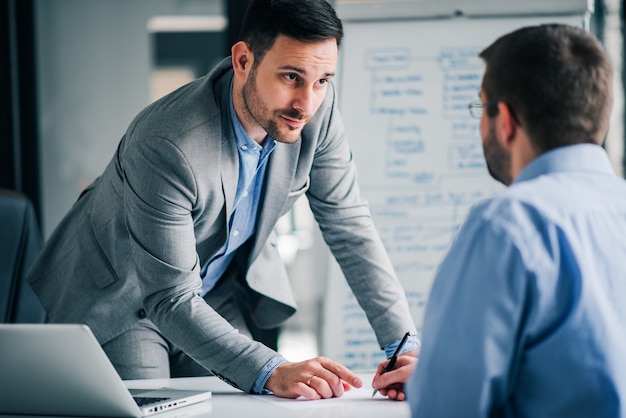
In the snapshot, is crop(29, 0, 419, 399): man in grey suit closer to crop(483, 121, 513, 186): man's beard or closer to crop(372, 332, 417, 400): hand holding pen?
crop(372, 332, 417, 400): hand holding pen

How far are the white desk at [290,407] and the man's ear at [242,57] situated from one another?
0.70 m

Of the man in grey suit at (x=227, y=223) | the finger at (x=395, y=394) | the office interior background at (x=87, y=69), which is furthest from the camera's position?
the office interior background at (x=87, y=69)

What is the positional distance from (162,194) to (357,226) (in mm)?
576

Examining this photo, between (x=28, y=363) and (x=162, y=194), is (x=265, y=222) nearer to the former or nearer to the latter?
(x=162, y=194)

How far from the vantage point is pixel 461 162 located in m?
2.82

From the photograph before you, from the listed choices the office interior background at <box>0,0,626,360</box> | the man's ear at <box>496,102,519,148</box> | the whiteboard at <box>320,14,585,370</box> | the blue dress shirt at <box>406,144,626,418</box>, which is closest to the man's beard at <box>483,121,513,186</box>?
the man's ear at <box>496,102,519,148</box>

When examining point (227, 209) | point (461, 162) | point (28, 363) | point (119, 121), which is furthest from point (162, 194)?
point (119, 121)

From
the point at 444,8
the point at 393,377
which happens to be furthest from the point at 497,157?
the point at 444,8

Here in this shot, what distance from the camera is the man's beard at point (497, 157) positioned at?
1.12m

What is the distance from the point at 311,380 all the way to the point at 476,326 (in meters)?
0.58

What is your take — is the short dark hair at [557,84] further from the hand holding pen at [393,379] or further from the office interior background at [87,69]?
the office interior background at [87,69]

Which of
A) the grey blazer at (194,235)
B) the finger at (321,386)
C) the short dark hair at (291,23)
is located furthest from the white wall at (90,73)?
A: the finger at (321,386)

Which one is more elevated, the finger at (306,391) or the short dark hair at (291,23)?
the short dark hair at (291,23)

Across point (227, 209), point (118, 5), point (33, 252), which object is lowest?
point (33, 252)
